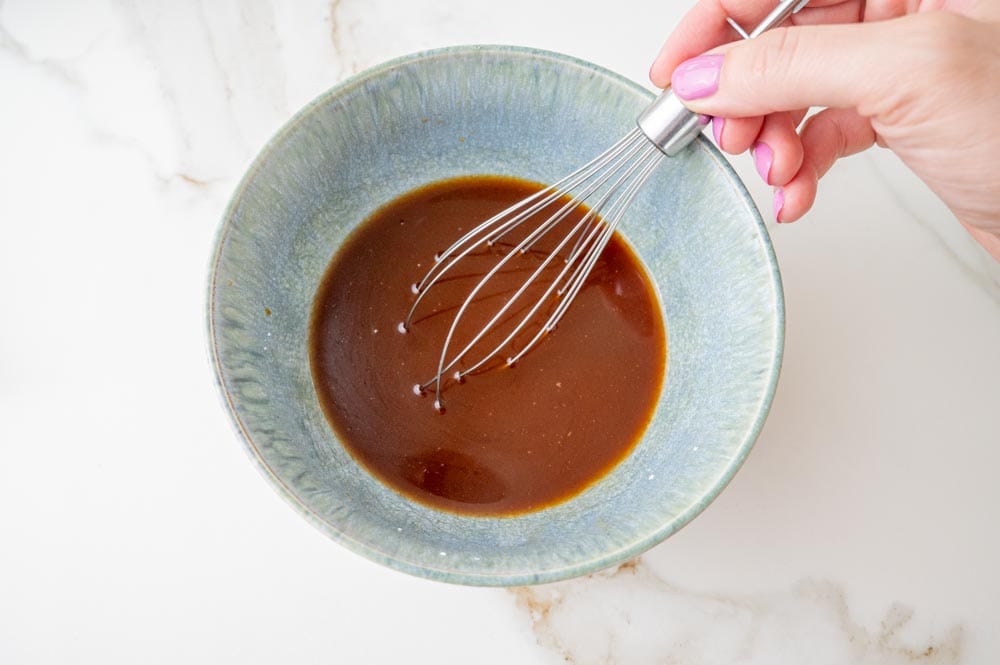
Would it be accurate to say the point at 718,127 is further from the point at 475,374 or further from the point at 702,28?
the point at 475,374

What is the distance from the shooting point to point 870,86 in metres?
0.57

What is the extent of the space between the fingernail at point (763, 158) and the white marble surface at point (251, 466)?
0.22 ft

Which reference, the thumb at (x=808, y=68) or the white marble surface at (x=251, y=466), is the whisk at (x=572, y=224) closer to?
the thumb at (x=808, y=68)

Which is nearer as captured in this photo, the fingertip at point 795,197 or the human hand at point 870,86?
the human hand at point 870,86

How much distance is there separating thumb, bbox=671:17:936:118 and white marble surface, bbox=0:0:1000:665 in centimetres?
21

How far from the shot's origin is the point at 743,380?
0.63 meters

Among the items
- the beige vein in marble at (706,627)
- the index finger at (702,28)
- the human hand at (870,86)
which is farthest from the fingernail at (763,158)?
the beige vein in marble at (706,627)

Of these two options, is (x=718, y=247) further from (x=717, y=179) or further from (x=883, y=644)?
(x=883, y=644)

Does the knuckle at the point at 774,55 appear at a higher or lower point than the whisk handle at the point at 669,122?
lower

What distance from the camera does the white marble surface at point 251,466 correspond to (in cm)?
70

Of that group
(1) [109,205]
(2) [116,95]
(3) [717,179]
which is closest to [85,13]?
(2) [116,95]

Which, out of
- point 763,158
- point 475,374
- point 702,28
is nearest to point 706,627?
point 475,374

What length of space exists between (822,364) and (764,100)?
289 mm

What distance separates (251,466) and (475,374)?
22 centimetres
